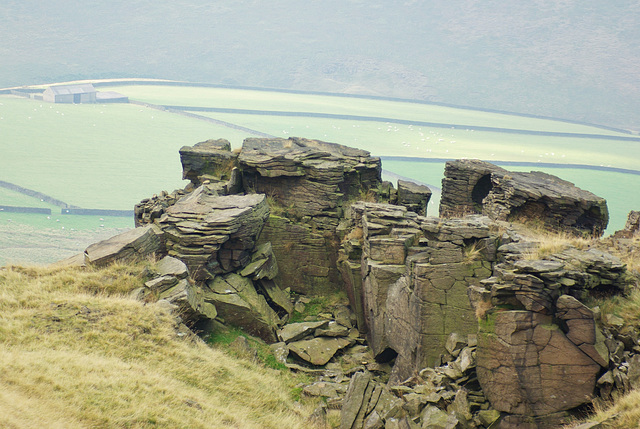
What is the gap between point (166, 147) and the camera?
64.9 m

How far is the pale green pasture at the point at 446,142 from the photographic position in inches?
2445

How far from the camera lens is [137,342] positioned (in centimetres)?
1689

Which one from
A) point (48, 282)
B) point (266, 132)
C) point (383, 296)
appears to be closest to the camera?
point (48, 282)

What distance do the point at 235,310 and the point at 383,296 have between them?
5453mm

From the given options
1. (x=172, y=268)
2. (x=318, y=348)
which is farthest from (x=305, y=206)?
(x=172, y=268)

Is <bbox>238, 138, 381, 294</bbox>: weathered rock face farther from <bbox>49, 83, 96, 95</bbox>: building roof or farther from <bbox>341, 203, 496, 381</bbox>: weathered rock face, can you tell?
<bbox>49, 83, 96, 95</bbox>: building roof

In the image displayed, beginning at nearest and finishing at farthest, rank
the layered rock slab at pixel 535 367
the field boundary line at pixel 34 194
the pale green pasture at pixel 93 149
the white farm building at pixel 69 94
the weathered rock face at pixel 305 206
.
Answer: the layered rock slab at pixel 535 367 < the weathered rock face at pixel 305 206 < the field boundary line at pixel 34 194 < the pale green pasture at pixel 93 149 < the white farm building at pixel 69 94

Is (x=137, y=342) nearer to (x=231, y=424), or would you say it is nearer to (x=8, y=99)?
(x=231, y=424)

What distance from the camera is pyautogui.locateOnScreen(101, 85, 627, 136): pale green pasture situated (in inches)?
3420

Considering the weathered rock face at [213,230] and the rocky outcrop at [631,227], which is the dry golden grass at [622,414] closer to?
the rocky outcrop at [631,227]

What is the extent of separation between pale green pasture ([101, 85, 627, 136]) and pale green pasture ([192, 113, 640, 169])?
7394mm

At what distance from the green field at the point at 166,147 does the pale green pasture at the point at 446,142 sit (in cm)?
14

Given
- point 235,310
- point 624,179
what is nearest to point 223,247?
point 235,310

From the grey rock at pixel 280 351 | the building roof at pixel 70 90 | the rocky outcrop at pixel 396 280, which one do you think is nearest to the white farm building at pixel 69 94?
the building roof at pixel 70 90
